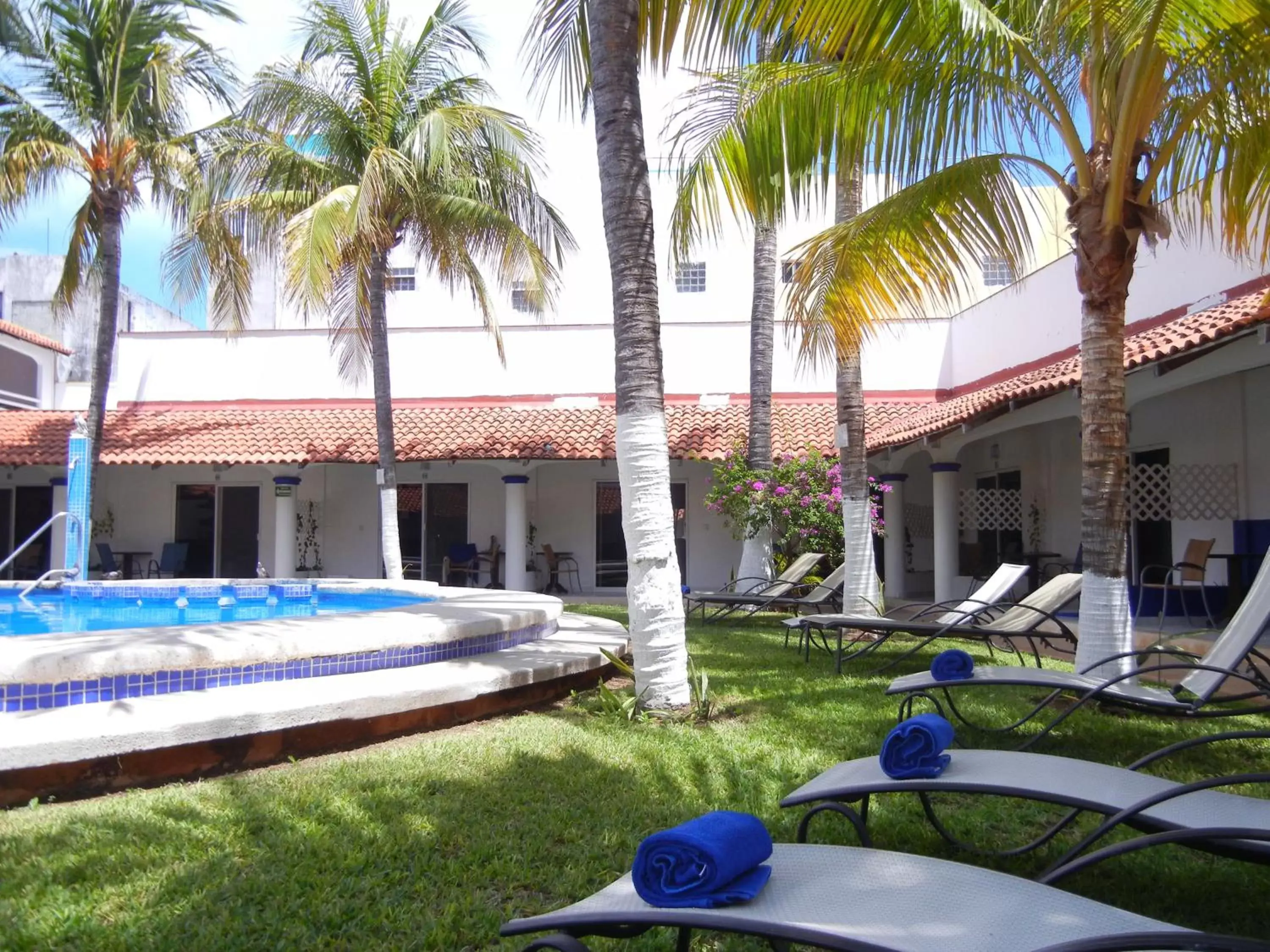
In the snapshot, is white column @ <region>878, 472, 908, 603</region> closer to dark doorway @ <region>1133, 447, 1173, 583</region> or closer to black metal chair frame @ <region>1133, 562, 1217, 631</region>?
dark doorway @ <region>1133, 447, 1173, 583</region>

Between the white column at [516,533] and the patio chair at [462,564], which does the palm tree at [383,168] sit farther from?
the patio chair at [462,564]

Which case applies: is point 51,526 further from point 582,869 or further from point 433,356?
point 582,869

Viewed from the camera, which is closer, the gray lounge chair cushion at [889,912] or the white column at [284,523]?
the gray lounge chair cushion at [889,912]

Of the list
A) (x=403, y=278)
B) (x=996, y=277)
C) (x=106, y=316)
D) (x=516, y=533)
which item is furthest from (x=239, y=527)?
(x=996, y=277)

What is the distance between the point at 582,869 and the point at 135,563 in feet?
57.3

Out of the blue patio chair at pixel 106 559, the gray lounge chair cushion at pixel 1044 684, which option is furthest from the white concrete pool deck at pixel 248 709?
the blue patio chair at pixel 106 559

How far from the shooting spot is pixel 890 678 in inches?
296

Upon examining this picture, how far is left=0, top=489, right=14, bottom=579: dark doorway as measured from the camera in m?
→ 18.8

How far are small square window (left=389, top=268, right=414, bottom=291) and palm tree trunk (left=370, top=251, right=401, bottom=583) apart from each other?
8.64m

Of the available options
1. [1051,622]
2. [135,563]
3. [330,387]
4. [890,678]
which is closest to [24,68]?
[330,387]

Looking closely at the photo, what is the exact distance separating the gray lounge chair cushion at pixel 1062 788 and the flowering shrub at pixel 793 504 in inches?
370

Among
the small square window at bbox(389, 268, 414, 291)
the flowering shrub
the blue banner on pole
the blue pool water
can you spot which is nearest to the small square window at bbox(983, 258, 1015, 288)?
the flowering shrub

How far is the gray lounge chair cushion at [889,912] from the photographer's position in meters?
2.02

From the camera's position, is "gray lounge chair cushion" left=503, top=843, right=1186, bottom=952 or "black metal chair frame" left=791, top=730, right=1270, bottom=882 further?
"black metal chair frame" left=791, top=730, right=1270, bottom=882
